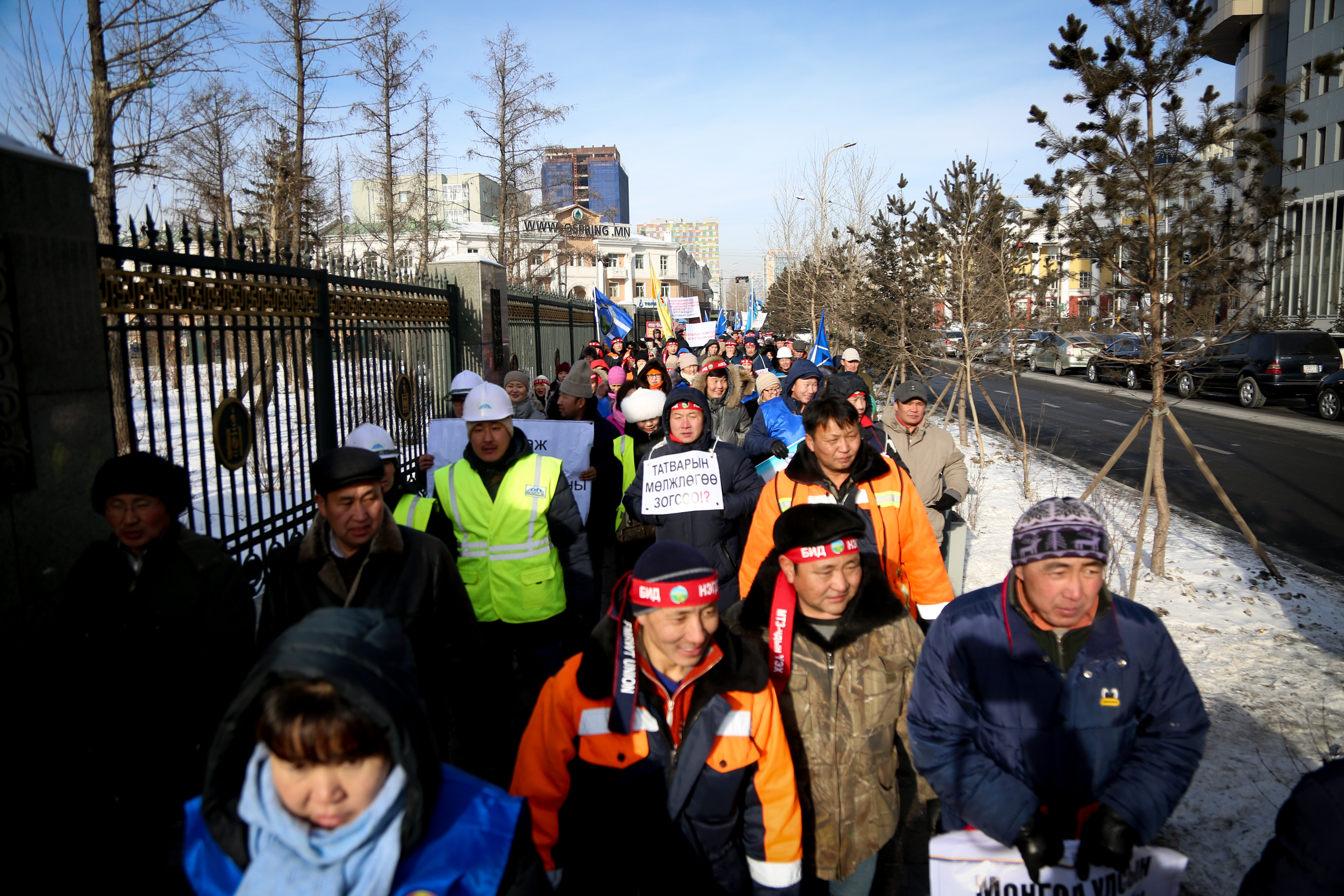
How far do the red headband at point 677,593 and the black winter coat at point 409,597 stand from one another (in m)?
1.04

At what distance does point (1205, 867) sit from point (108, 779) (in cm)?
429

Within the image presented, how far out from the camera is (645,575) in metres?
2.43

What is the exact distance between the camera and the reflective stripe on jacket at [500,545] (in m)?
4.10

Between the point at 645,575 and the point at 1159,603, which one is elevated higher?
the point at 645,575

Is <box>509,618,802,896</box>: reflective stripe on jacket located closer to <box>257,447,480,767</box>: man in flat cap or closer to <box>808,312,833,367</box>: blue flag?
<box>257,447,480,767</box>: man in flat cap

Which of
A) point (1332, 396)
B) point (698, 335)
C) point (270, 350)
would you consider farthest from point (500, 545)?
point (1332, 396)

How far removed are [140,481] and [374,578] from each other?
2.78 ft

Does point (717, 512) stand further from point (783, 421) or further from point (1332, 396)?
point (1332, 396)

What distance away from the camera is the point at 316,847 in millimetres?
1652

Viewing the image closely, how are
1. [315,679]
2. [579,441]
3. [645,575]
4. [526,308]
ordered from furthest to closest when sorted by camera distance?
[526,308]
[579,441]
[645,575]
[315,679]

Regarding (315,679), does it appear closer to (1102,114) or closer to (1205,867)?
(1205,867)

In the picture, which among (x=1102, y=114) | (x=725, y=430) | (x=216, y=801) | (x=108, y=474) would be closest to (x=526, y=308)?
(x=725, y=430)

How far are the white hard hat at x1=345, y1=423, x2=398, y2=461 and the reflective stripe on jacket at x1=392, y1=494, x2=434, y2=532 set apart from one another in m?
0.31

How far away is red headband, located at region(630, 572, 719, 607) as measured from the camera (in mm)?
2377
